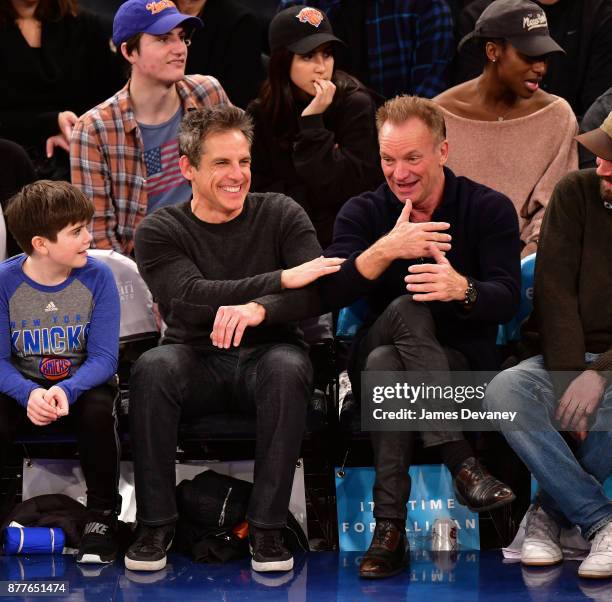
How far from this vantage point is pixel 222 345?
13.1 feet

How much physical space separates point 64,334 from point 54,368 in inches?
4.6

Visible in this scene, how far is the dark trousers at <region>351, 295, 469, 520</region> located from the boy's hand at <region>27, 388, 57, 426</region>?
1.02 meters

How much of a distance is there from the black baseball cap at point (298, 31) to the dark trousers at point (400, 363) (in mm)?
1474

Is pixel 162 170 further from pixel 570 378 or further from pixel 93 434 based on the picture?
pixel 570 378

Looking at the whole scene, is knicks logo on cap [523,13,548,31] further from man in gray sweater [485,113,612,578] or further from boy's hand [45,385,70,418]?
boy's hand [45,385,70,418]

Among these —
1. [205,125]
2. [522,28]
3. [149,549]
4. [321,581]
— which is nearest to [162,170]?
[205,125]

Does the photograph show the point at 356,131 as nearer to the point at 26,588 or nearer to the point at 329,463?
the point at 329,463

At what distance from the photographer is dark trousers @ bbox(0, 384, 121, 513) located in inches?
156

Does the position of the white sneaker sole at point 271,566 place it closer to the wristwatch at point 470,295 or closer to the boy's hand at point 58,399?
the boy's hand at point 58,399

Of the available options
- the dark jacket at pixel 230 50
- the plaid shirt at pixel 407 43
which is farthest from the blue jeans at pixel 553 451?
the dark jacket at pixel 230 50

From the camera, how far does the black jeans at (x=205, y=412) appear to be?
382cm

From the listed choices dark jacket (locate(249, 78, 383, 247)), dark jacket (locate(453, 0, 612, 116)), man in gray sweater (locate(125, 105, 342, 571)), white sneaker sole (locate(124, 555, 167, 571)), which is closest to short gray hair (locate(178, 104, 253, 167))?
man in gray sweater (locate(125, 105, 342, 571))

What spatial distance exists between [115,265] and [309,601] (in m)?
1.57

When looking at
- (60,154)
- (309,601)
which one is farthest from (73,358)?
(60,154)
